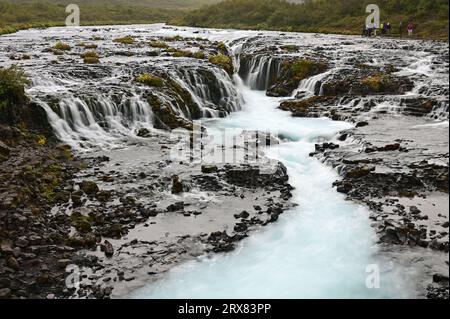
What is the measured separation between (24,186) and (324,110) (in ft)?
59.6

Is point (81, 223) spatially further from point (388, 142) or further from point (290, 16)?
point (290, 16)

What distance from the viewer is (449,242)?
1209 cm

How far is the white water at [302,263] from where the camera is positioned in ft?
38.4

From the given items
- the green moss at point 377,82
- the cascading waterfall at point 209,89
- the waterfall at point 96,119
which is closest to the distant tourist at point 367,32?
the green moss at point 377,82

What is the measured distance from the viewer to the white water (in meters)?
11.7

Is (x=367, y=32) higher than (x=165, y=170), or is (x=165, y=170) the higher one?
(x=367, y=32)

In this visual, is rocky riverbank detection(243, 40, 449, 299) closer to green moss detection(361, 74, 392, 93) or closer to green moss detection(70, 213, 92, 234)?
green moss detection(361, 74, 392, 93)

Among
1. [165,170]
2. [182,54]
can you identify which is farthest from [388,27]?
[165,170]

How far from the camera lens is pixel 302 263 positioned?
1299 centimetres

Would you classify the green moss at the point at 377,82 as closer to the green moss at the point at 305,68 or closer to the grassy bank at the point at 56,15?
the green moss at the point at 305,68

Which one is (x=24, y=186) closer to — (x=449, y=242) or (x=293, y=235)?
(x=293, y=235)

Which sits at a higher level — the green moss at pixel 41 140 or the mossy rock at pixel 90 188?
the green moss at pixel 41 140
